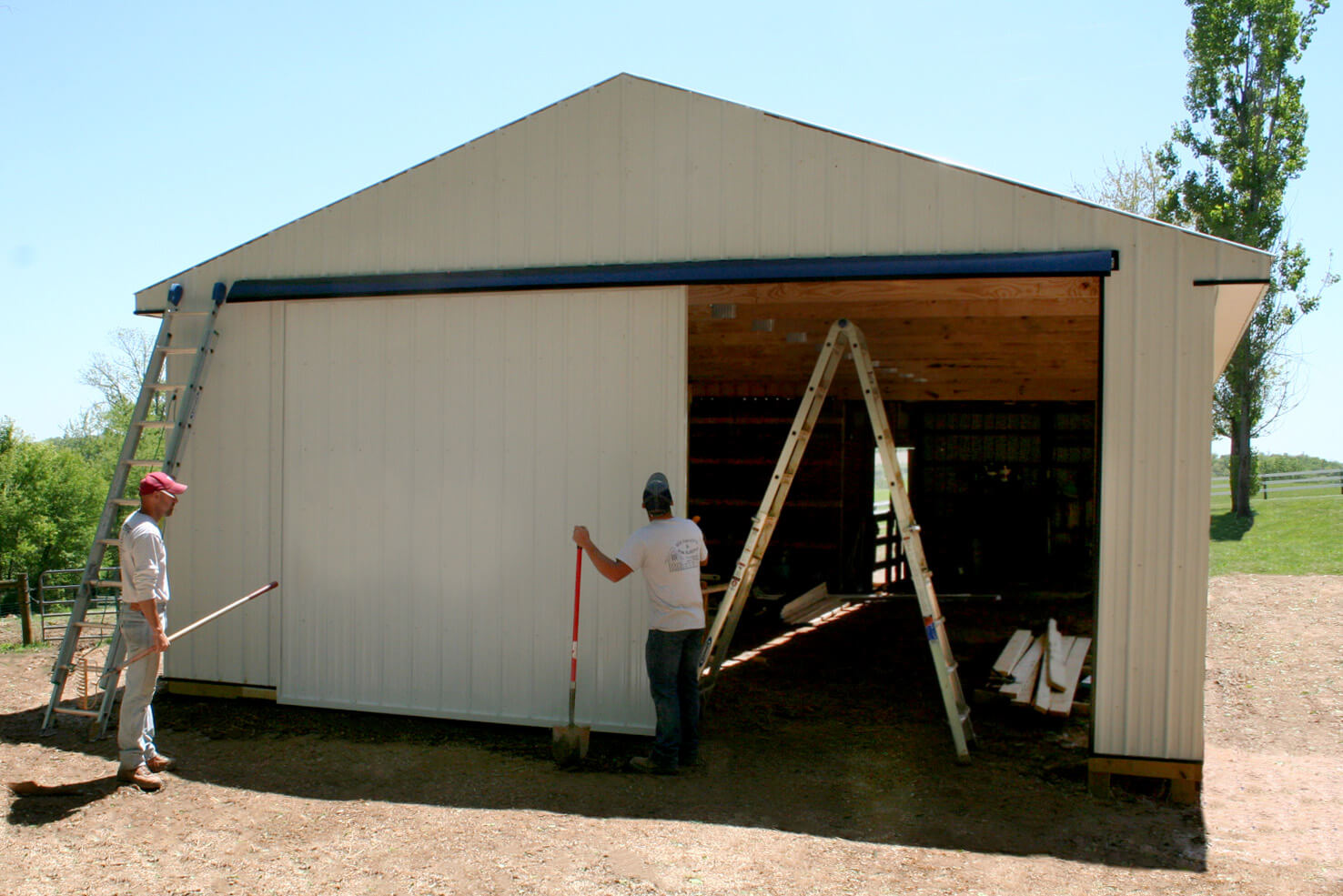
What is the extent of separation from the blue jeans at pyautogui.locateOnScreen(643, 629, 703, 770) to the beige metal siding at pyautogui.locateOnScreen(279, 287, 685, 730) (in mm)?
519

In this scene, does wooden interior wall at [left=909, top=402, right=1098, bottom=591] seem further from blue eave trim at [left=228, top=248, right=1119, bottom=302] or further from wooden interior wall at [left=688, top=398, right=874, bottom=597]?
blue eave trim at [left=228, top=248, right=1119, bottom=302]

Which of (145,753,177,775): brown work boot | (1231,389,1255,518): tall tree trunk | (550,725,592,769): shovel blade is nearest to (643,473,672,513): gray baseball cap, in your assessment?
(550,725,592,769): shovel blade

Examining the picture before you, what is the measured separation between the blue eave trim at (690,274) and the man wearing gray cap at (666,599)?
1407 mm

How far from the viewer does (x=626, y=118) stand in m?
6.84

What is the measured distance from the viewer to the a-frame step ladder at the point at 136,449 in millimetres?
6840

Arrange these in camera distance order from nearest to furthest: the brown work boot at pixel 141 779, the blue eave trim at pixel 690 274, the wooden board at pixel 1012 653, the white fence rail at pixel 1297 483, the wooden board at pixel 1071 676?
the brown work boot at pixel 141 779, the blue eave trim at pixel 690 274, the wooden board at pixel 1071 676, the wooden board at pixel 1012 653, the white fence rail at pixel 1297 483

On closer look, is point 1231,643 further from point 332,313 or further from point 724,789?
point 332,313

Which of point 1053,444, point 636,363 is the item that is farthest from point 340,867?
point 1053,444

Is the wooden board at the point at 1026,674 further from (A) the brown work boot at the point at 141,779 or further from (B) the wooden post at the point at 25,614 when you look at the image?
(B) the wooden post at the point at 25,614

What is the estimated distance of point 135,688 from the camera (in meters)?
5.80

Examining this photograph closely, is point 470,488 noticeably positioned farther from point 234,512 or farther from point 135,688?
point 135,688

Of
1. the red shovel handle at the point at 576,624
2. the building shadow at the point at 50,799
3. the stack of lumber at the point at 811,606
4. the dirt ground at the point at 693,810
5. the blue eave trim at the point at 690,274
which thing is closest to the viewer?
the dirt ground at the point at 693,810

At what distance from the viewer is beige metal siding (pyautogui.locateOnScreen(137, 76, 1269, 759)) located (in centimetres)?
577

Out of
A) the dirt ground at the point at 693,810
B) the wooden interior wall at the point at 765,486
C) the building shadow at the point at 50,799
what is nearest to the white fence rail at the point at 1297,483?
the wooden interior wall at the point at 765,486
